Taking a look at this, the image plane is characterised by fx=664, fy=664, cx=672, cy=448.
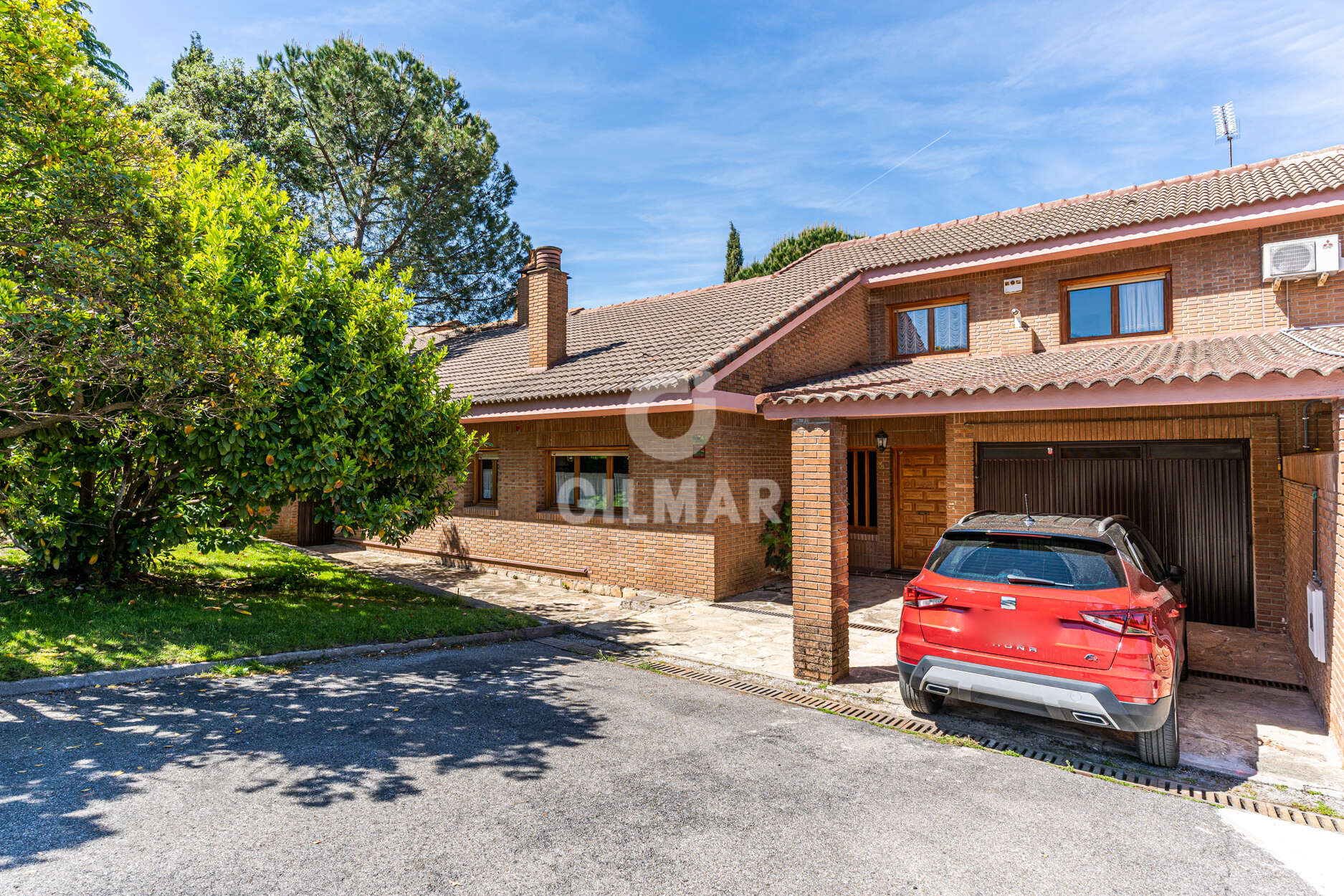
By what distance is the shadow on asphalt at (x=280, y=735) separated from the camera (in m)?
3.84

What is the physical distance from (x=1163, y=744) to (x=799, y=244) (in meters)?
26.2

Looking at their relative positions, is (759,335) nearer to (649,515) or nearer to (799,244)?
(649,515)

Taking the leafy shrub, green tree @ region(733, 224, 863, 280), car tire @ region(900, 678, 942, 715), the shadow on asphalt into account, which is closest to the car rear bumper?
car tire @ region(900, 678, 942, 715)

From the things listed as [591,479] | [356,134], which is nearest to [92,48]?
[591,479]

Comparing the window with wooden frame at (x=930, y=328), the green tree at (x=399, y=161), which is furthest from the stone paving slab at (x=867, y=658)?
the green tree at (x=399, y=161)

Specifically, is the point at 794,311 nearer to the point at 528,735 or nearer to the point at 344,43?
the point at 528,735

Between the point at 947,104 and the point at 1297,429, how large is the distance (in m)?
6.55

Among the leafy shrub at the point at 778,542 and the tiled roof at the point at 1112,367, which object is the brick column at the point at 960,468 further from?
the leafy shrub at the point at 778,542

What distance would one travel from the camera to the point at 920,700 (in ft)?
17.9

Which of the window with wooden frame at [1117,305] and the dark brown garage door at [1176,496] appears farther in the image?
the window with wooden frame at [1117,305]

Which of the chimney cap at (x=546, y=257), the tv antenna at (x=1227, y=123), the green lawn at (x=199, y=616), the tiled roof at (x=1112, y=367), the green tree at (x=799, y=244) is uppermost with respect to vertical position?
the green tree at (x=799, y=244)

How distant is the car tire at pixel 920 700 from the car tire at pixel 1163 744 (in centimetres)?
134

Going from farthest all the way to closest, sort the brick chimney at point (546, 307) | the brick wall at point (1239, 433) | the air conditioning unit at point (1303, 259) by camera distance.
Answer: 1. the brick chimney at point (546, 307)
2. the air conditioning unit at point (1303, 259)
3. the brick wall at point (1239, 433)

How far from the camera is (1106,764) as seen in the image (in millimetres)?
4633
